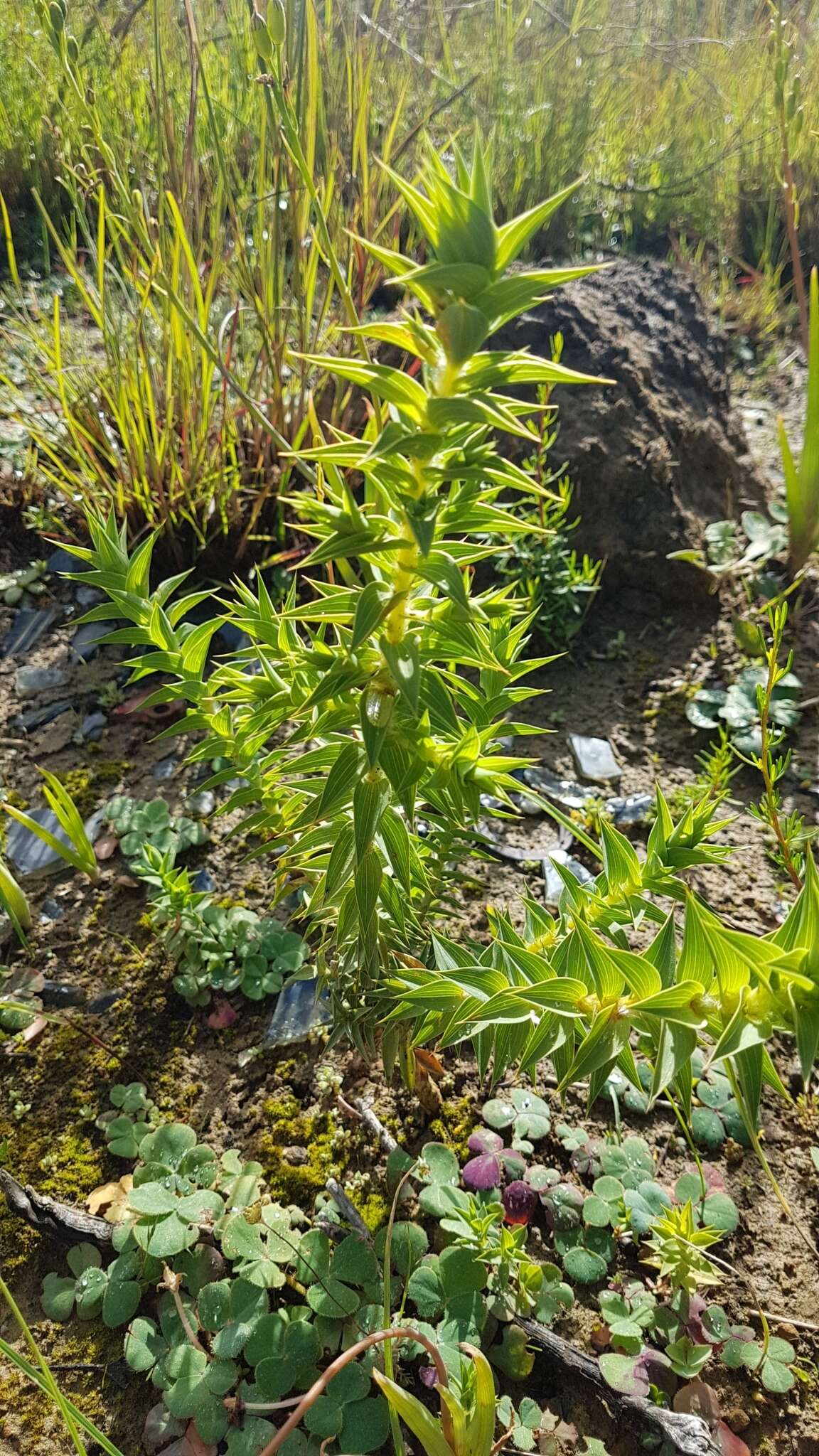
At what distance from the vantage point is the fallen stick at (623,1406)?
1120 mm

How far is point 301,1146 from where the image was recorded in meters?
1.47

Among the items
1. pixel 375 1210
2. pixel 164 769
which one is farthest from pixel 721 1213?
pixel 164 769

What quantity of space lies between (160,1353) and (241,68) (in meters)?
3.32

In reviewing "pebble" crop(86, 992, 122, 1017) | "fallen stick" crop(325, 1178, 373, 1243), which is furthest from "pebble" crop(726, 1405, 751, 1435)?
"pebble" crop(86, 992, 122, 1017)

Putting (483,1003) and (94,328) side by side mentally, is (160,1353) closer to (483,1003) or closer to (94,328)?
(483,1003)

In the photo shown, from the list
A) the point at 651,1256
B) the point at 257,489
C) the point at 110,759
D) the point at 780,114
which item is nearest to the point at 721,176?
the point at 780,114

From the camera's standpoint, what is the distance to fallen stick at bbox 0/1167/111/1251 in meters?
1.33

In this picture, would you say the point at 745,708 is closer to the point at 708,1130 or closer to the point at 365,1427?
the point at 708,1130

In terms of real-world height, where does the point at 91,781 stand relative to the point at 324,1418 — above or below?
above

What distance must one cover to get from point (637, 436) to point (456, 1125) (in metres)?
2.00

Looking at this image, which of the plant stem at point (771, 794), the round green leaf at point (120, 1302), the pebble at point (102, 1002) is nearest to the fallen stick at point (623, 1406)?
the round green leaf at point (120, 1302)

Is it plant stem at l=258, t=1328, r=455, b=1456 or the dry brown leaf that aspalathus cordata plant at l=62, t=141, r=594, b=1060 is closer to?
plant stem at l=258, t=1328, r=455, b=1456

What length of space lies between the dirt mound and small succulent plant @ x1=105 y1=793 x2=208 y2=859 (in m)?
1.42

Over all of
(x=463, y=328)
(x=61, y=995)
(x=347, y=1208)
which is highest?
(x=463, y=328)
